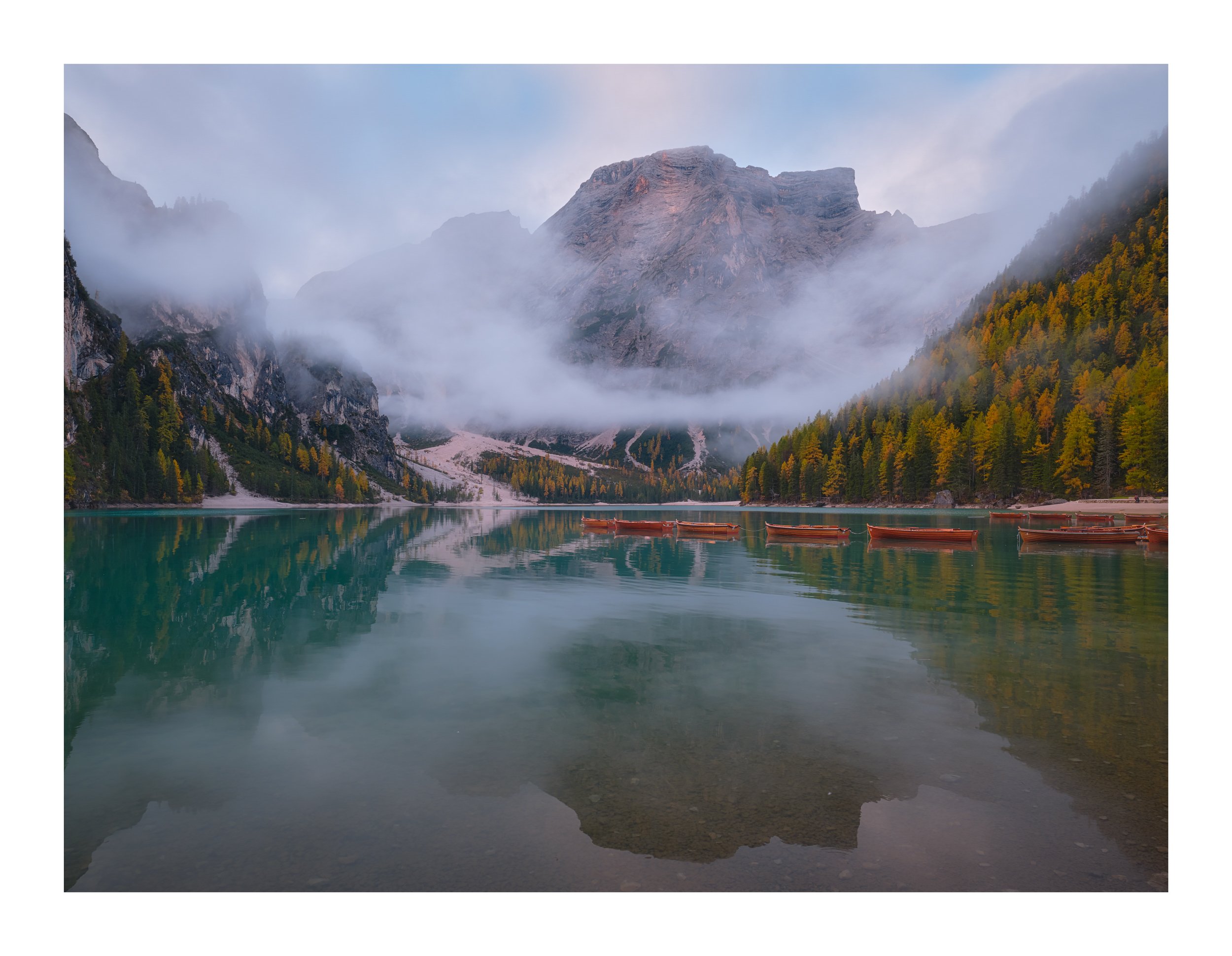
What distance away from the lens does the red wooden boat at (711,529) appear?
229 ft

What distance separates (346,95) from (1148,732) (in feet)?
64.6

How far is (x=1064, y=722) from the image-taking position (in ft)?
34.8

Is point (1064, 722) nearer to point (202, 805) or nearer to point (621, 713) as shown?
point (621, 713)

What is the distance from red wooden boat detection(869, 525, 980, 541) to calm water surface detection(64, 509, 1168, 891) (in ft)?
98.9

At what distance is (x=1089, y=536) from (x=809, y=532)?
76.3 ft

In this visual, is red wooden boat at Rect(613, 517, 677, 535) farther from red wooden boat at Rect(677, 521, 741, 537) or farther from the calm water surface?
the calm water surface

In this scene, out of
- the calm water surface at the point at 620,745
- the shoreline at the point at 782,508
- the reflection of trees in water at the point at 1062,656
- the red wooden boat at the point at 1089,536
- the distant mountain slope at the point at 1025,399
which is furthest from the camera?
the distant mountain slope at the point at 1025,399

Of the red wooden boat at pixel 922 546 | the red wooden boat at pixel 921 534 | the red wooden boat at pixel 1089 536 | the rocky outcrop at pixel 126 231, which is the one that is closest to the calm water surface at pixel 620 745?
the rocky outcrop at pixel 126 231

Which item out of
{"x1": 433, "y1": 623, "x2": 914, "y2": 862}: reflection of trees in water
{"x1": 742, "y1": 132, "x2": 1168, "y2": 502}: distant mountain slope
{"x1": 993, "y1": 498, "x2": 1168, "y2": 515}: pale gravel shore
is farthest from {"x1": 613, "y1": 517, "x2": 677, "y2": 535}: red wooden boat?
{"x1": 433, "y1": 623, "x2": 914, "y2": 862}: reflection of trees in water

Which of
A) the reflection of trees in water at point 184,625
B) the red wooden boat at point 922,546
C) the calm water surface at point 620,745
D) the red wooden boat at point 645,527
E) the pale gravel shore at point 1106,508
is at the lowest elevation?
the red wooden boat at point 645,527

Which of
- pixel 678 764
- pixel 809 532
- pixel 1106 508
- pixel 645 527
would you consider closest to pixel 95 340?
pixel 645 527

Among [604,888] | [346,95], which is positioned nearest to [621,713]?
[604,888]

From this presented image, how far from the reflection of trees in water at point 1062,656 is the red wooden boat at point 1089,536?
13.8 metres

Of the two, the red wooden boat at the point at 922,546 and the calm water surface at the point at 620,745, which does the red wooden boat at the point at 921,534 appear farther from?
the calm water surface at the point at 620,745
